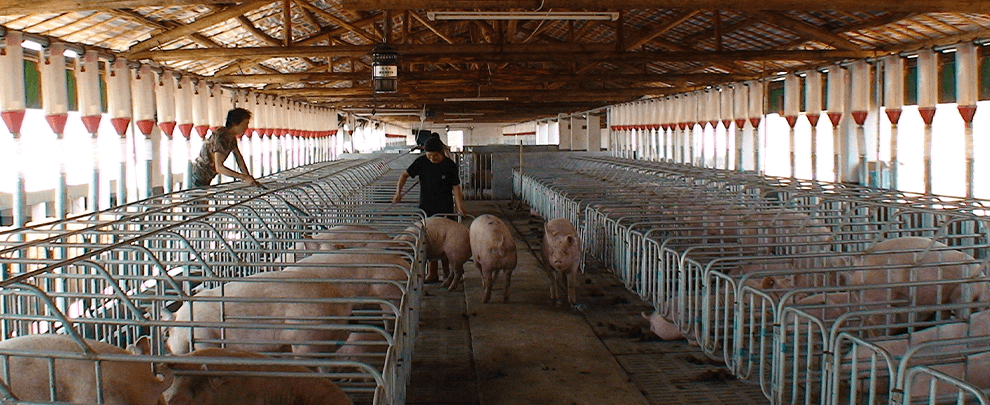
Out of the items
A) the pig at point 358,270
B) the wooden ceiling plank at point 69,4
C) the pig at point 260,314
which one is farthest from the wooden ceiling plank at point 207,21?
the pig at point 260,314

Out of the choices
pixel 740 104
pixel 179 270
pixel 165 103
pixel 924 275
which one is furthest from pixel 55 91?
pixel 740 104

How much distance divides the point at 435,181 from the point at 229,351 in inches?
254

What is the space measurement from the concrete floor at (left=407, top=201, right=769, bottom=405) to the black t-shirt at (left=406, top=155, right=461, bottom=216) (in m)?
1.05

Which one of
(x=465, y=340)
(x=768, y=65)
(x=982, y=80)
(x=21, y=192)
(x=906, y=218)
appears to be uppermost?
(x=768, y=65)

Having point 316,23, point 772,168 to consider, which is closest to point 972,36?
point 772,168

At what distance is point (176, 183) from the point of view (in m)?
14.4

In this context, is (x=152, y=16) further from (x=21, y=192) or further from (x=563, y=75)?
(x=563, y=75)

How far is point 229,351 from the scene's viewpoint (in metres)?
3.20

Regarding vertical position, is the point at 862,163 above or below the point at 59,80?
below

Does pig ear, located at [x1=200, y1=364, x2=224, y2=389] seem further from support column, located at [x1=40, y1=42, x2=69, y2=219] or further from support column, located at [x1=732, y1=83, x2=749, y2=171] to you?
support column, located at [x1=732, y1=83, x2=749, y2=171]

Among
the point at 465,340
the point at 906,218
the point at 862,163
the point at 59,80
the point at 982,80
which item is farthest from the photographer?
the point at 862,163

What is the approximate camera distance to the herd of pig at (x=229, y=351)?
9.89 feet

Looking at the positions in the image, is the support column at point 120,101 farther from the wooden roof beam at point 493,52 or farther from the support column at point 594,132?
the support column at point 594,132

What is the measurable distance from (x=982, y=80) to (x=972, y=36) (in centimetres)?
64
